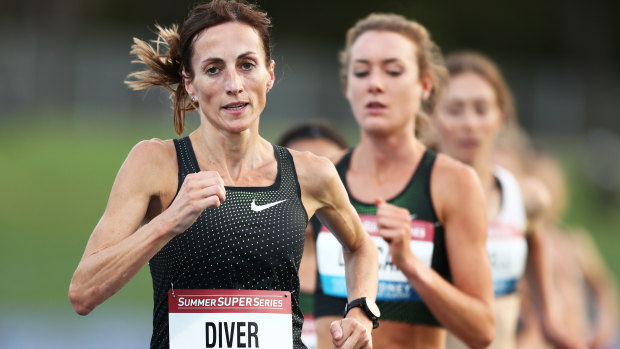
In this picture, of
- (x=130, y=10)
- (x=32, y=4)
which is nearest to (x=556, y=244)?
(x=32, y=4)

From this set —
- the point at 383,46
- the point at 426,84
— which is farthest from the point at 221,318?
the point at 426,84

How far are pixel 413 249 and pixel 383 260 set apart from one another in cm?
15

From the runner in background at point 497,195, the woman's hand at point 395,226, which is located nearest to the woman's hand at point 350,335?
the woman's hand at point 395,226

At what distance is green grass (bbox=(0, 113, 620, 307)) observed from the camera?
13648 mm

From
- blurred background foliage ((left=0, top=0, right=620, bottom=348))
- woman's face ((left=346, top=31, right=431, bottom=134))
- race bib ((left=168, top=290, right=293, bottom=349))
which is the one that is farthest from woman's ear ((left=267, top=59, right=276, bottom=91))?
blurred background foliage ((left=0, top=0, right=620, bottom=348))

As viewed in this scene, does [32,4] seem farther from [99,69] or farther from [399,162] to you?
[399,162]

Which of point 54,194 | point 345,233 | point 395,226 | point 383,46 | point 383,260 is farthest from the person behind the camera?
point 54,194

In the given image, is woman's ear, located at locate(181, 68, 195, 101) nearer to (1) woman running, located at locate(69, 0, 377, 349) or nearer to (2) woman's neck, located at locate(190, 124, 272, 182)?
(1) woman running, located at locate(69, 0, 377, 349)

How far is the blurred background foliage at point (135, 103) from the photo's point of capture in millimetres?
13977

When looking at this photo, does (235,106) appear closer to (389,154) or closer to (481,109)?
(389,154)

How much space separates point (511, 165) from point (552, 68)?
13.6 m

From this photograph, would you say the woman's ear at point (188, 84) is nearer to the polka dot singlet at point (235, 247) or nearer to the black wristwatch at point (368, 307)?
the polka dot singlet at point (235, 247)

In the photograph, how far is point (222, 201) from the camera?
3229 mm

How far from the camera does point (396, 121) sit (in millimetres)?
4789
